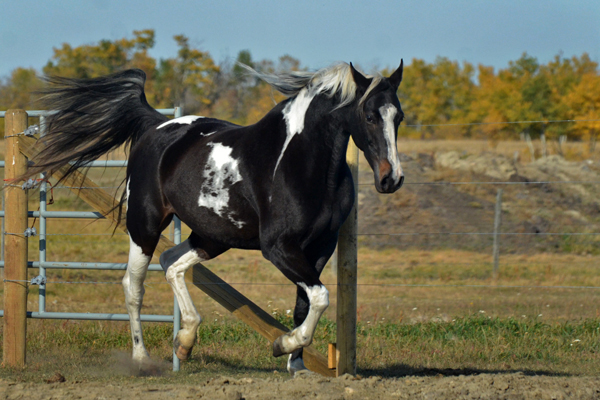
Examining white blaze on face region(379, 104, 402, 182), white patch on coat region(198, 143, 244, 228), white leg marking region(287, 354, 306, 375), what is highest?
white blaze on face region(379, 104, 402, 182)

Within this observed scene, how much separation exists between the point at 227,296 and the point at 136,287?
758mm

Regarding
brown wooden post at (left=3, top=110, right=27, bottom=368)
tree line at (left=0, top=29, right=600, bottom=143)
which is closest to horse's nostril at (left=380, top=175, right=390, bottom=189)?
brown wooden post at (left=3, top=110, right=27, bottom=368)

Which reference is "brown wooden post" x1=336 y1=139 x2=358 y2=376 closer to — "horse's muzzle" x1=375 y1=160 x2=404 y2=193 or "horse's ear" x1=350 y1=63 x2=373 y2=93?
"horse's ear" x1=350 y1=63 x2=373 y2=93

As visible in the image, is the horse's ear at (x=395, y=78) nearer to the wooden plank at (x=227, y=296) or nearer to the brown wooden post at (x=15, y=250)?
the wooden plank at (x=227, y=296)

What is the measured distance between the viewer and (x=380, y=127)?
3.83 meters

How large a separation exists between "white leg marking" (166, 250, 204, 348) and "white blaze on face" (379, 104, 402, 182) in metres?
1.80

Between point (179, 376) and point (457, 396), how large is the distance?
2.34m

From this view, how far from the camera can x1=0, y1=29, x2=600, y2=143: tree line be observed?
3791 centimetres

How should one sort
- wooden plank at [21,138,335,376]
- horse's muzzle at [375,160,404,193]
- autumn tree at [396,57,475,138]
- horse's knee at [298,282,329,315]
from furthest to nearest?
1. autumn tree at [396,57,475,138]
2. wooden plank at [21,138,335,376]
3. horse's knee at [298,282,329,315]
4. horse's muzzle at [375,160,404,193]

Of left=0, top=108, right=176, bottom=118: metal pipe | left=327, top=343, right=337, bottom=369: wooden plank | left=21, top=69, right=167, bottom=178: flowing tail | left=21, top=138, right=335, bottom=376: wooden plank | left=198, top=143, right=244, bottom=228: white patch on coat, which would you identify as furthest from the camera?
left=0, top=108, right=176, bottom=118: metal pipe

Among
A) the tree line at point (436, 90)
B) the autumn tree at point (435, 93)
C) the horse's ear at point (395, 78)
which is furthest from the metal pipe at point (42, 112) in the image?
the autumn tree at point (435, 93)

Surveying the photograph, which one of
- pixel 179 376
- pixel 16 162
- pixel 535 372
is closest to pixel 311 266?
pixel 179 376

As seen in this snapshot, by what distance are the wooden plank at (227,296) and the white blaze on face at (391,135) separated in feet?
5.72

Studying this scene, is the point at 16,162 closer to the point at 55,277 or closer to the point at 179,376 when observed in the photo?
the point at 179,376
